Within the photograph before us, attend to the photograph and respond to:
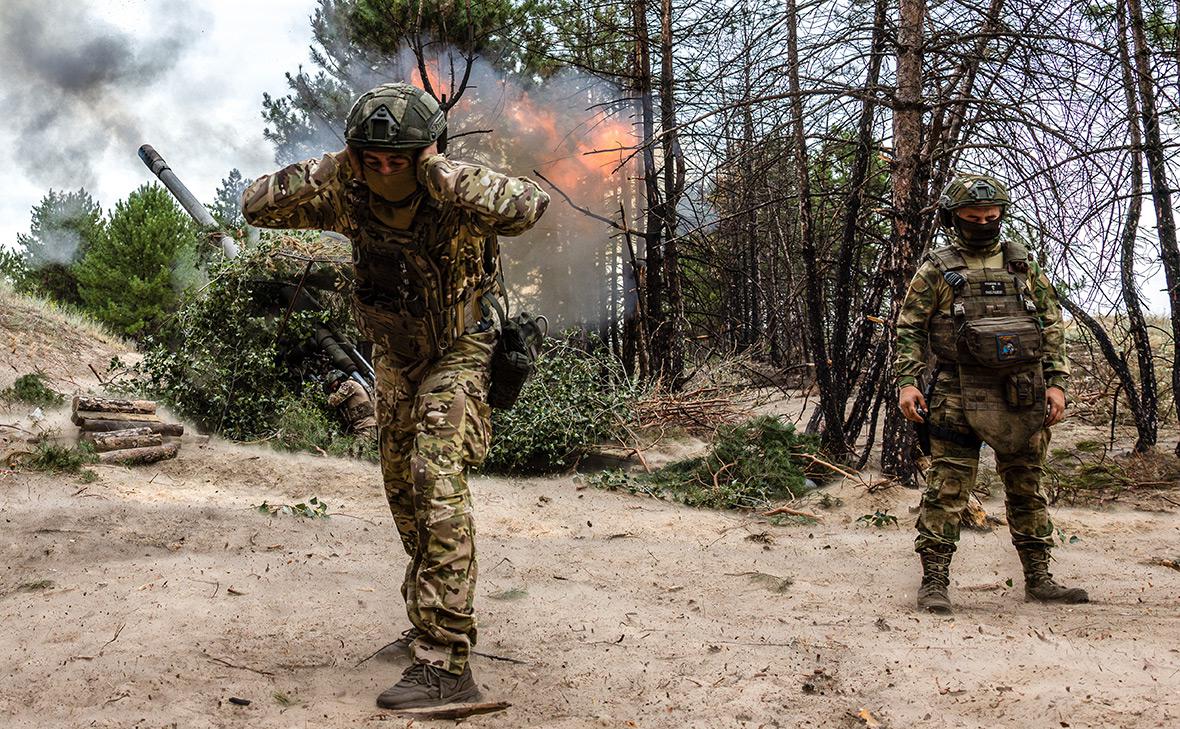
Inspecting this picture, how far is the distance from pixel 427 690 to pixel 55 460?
483 cm

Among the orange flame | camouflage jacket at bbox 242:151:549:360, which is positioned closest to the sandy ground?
camouflage jacket at bbox 242:151:549:360

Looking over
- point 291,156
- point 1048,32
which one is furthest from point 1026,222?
point 291,156

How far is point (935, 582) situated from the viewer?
185 inches

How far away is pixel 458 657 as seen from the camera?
3.33m

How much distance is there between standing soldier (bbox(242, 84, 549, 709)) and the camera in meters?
3.31

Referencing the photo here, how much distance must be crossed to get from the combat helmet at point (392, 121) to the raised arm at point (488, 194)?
0.12 m

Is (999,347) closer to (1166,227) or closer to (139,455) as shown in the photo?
(1166,227)

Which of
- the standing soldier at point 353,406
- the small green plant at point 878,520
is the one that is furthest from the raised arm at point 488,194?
the standing soldier at point 353,406

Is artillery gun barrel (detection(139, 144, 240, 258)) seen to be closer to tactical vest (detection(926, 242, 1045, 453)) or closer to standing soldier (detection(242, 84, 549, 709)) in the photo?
standing soldier (detection(242, 84, 549, 709))

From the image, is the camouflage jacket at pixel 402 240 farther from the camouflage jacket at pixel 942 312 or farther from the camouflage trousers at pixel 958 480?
the camouflage trousers at pixel 958 480

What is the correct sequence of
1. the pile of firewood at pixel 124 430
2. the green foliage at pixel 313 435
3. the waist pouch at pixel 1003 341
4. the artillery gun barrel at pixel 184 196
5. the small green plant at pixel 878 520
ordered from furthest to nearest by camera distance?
the artillery gun barrel at pixel 184 196 < the green foliage at pixel 313 435 < the pile of firewood at pixel 124 430 < the small green plant at pixel 878 520 < the waist pouch at pixel 1003 341

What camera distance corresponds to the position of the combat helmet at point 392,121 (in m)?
3.31

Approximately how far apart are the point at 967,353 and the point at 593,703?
8.47 feet

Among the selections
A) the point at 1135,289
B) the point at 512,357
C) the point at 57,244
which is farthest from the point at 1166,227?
the point at 57,244
